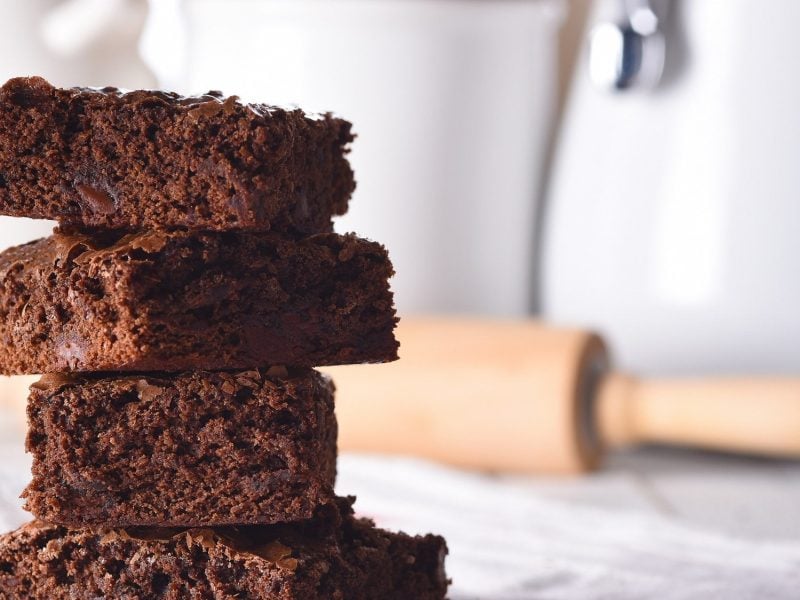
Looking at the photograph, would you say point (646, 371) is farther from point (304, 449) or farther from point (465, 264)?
point (304, 449)

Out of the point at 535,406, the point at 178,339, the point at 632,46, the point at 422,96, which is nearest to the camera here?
the point at 178,339

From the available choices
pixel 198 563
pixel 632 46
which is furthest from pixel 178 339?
pixel 632 46

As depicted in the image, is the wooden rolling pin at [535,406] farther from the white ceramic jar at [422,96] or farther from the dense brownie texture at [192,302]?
the dense brownie texture at [192,302]

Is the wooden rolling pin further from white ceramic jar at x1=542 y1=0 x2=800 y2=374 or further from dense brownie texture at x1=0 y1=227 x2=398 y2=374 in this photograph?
dense brownie texture at x1=0 y1=227 x2=398 y2=374

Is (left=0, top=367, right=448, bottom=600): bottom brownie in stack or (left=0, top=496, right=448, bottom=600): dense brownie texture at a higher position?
(left=0, top=367, right=448, bottom=600): bottom brownie in stack

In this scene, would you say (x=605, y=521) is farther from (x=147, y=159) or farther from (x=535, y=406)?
(x=147, y=159)

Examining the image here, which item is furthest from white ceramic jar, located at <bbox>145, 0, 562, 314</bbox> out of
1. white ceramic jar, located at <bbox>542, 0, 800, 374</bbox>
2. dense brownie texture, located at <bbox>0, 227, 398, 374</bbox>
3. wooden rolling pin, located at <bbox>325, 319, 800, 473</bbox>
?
dense brownie texture, located at <bbox>0, 227, 398, 374</bbox>
